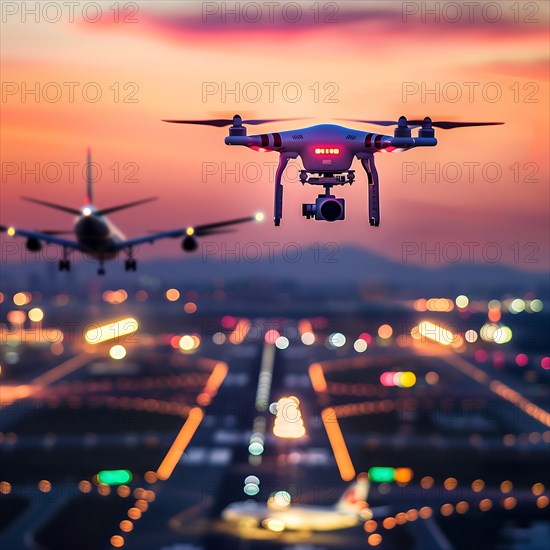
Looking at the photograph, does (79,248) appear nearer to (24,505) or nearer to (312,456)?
(24,505)

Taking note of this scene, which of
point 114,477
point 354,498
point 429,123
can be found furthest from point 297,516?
point 429,123

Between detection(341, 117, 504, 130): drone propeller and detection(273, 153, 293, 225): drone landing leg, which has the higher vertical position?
detection(341, 117, 504, 130): drone propeller

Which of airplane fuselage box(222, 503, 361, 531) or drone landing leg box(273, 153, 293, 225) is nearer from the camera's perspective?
drone landing leg box(273, 153, 293, 225)

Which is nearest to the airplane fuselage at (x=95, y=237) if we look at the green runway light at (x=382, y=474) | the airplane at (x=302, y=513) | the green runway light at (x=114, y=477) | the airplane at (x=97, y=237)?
the airplane at (x=97, y=237)

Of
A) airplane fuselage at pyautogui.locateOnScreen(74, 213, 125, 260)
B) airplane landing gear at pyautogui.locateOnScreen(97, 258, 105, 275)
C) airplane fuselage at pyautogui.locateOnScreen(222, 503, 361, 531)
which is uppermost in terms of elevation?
airplane fuselage at pyautogui.locateOnScreen(74, 213, 125, 260)

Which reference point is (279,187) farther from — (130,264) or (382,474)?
(382,474)

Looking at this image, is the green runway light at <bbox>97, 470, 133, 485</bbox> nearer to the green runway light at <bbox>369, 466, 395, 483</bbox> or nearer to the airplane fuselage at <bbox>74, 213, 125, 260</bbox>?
the green runway light at <bbox>369, 466, 395, 483</bbox>

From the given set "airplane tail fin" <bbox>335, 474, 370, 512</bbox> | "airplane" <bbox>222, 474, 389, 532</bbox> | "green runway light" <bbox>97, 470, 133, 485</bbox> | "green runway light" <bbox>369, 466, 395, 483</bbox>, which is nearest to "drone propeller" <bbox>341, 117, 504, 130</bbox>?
"airplane" <bbox>222, 474, 389, 532</bbox>
